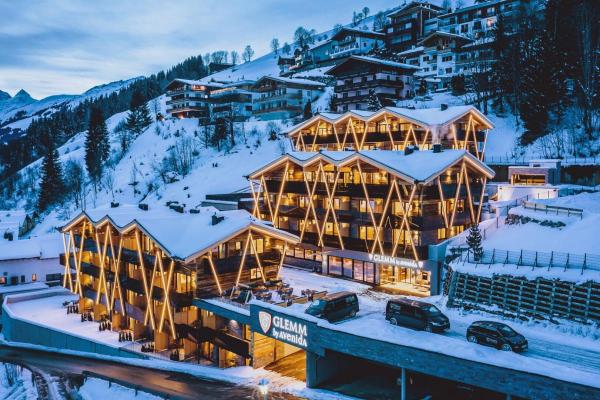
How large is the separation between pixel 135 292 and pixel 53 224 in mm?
61652

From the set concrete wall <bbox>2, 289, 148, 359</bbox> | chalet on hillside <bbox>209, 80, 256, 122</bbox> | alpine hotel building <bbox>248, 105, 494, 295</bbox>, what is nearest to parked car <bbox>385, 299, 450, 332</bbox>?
alpine hotel building <bbox>248, 105, 494, 295</bbox>

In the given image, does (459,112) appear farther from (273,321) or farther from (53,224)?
(53,224)

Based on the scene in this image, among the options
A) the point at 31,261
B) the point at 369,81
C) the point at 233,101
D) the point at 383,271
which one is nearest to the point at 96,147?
the point at 233,101

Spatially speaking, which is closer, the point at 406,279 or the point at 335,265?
the point at 406,279

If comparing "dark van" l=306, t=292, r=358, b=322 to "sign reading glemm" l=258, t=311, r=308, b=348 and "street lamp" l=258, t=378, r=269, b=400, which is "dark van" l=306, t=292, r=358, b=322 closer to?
"sign reading glemm" l=258, t=311, r=308, b=348

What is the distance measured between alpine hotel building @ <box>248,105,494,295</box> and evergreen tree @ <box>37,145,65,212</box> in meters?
68.5

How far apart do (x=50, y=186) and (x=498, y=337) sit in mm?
102817

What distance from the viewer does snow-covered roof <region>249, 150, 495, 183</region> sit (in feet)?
128

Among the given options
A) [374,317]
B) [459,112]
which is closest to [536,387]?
[374,317]

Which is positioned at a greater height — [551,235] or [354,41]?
[354,41]

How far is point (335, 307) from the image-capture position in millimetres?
27562

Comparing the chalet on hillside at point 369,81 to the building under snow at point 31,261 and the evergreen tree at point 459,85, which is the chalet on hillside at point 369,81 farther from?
the building under snow at point 31,261

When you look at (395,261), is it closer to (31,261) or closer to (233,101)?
(31,261)

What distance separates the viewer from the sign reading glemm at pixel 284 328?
2755 cm
